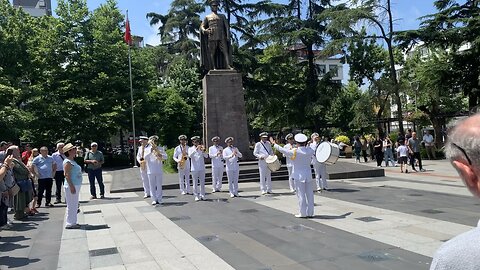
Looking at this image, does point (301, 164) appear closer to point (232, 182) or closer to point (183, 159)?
point (232, 182)

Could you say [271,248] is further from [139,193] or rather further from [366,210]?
[139,193]

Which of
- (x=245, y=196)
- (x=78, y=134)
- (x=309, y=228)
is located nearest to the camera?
(x=309, y=228)

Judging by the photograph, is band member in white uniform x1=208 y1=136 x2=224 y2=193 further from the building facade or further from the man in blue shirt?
the building facade

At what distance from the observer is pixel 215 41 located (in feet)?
68.4

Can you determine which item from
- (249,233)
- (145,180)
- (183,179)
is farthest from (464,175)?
(183,179)

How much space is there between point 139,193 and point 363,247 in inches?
416

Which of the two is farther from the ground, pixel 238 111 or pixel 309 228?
pixel 238 111

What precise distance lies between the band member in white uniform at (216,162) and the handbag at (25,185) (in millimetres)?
5515

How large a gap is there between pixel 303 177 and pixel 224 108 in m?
10.8

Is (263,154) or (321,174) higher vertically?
(263,154)

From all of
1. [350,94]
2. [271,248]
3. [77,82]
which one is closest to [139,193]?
[271,248]

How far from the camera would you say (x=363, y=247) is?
22.7 ft

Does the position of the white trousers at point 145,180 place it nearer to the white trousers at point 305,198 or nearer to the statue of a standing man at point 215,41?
the white trousers at point 305,198

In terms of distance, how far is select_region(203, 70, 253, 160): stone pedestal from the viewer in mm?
20141
